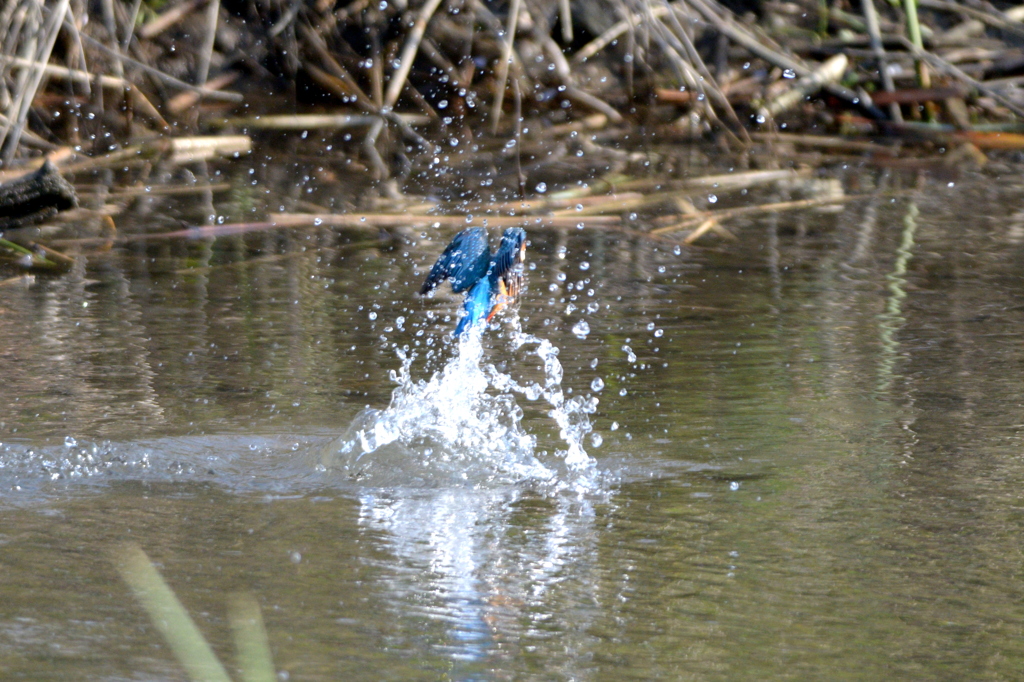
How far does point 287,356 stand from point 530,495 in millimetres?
1013

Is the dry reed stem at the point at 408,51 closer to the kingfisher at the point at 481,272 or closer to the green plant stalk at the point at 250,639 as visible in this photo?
the kingfisher at the point at 481,272

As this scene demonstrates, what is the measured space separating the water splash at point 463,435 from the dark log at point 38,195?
4.82 ft

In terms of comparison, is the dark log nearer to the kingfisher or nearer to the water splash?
the water splash

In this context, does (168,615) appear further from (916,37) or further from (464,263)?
(916,37)

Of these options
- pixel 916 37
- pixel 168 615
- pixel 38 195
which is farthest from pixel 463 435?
pixel 916 37

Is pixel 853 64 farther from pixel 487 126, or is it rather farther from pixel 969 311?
pixel 969 311

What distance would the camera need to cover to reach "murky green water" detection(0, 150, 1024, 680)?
1788 mm

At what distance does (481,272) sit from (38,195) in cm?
190

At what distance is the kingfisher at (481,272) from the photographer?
256 cm

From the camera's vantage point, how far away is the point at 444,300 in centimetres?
389

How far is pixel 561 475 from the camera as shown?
8.23 ft

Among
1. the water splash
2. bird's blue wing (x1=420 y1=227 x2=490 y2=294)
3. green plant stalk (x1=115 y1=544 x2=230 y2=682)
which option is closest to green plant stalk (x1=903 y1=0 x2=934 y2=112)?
the water splash

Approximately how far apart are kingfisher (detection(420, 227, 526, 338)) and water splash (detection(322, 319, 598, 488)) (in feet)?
0.42

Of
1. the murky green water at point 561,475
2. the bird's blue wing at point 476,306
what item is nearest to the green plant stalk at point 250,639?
the murky green water at point 561,475
